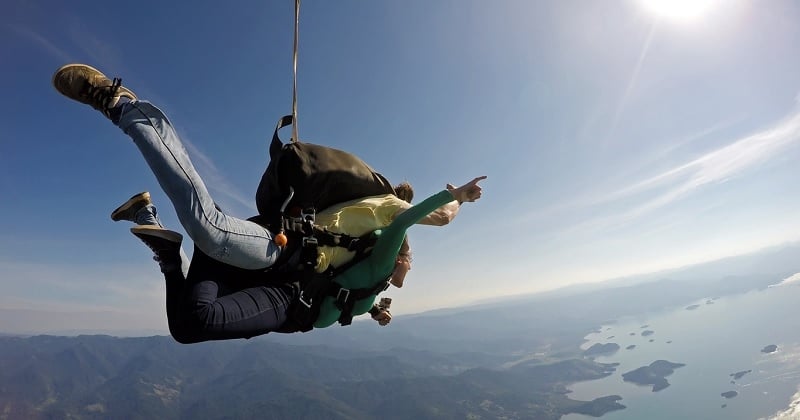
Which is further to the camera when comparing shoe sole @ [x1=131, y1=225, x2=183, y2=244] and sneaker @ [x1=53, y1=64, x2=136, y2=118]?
shoe sole @ [x1=131, y1=225, x2=183, y2=244]

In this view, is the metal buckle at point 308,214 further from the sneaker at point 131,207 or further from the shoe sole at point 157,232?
the sneaker at point 131,207

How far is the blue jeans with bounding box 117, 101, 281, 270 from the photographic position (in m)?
2.31

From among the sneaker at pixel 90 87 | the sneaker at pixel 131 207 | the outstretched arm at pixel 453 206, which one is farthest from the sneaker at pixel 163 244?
the outstretched arm at pixel 453 206

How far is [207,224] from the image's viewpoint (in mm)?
2492

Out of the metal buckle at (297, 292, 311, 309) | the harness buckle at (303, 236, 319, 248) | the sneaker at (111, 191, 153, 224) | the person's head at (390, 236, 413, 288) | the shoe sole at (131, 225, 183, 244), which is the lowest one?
the metal buckle at (297, 292, 311, 309)

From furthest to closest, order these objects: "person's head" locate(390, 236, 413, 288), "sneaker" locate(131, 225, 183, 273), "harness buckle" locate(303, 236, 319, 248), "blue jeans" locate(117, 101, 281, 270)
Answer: "person's head" locate(390, 236, 413, 288) < "harness buckle" locate(303, 236, 319, 248) < "sneaker" locate(131, 225, 183, 273) < "blue jeans" locate(117, 101, 281, 270)

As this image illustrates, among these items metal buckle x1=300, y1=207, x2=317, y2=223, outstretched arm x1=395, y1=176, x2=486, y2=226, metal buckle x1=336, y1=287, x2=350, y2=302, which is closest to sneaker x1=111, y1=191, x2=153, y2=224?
metal buckle x1=300, y1=207, x2=317, y2=223

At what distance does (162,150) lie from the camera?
2.32 meters

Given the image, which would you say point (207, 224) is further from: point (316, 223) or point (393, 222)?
point (393, 222)

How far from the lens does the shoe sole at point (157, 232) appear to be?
2896 mm

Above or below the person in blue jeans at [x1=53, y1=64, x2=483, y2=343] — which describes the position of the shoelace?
above

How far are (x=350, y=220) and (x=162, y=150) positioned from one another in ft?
5.27

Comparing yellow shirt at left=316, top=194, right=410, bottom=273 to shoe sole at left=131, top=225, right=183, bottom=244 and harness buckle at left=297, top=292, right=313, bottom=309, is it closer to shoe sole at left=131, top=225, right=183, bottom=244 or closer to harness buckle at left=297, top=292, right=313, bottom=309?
harness buckle at left=297, top=292, right=313, bottom=309

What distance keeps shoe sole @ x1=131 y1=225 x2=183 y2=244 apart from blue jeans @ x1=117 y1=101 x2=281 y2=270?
2.18ft
